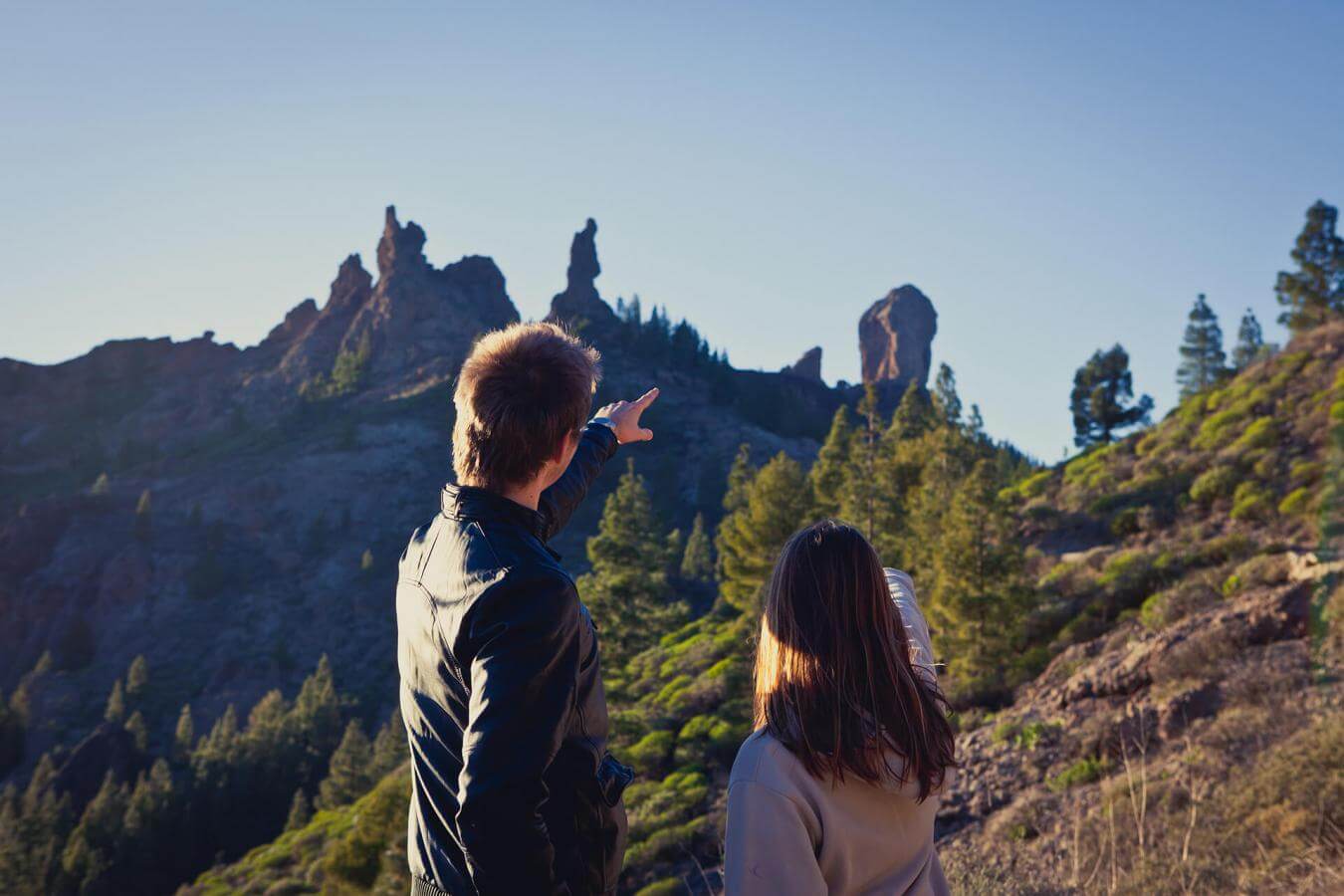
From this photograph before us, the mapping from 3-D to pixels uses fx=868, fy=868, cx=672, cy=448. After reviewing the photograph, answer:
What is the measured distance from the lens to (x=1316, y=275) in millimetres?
42812

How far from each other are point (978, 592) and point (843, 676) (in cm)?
1834

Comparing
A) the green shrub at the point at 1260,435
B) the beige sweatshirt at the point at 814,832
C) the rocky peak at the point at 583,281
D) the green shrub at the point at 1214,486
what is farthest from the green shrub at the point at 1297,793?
the rocky peak at the point at 583,281

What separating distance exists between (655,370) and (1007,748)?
10543cm

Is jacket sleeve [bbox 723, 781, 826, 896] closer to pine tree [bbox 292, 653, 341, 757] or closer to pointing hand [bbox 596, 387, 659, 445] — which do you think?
pointing hand [bbox 596, 387, 659, 445]

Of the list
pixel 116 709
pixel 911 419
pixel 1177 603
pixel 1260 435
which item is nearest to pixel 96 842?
pixel 116 709

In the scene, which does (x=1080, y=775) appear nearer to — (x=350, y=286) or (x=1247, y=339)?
(x=1247, y=339)

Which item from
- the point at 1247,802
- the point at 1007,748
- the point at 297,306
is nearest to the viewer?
the point at 1247,802

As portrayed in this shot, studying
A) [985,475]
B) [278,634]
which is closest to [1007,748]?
[985,475]

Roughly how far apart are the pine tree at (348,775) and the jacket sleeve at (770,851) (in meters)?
46.4

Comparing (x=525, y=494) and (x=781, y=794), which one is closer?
(x=781, y=794)

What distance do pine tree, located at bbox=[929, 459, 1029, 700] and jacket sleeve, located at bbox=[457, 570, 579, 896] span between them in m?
17.7

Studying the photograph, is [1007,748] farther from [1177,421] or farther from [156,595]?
[156,595]

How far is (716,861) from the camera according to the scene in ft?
45.9

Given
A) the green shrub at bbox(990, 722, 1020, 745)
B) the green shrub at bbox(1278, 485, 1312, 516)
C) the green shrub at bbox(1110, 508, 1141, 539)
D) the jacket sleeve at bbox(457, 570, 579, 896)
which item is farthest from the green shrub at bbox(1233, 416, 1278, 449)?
the jacket sleeve at bbox(457, 570, 579, 896)
